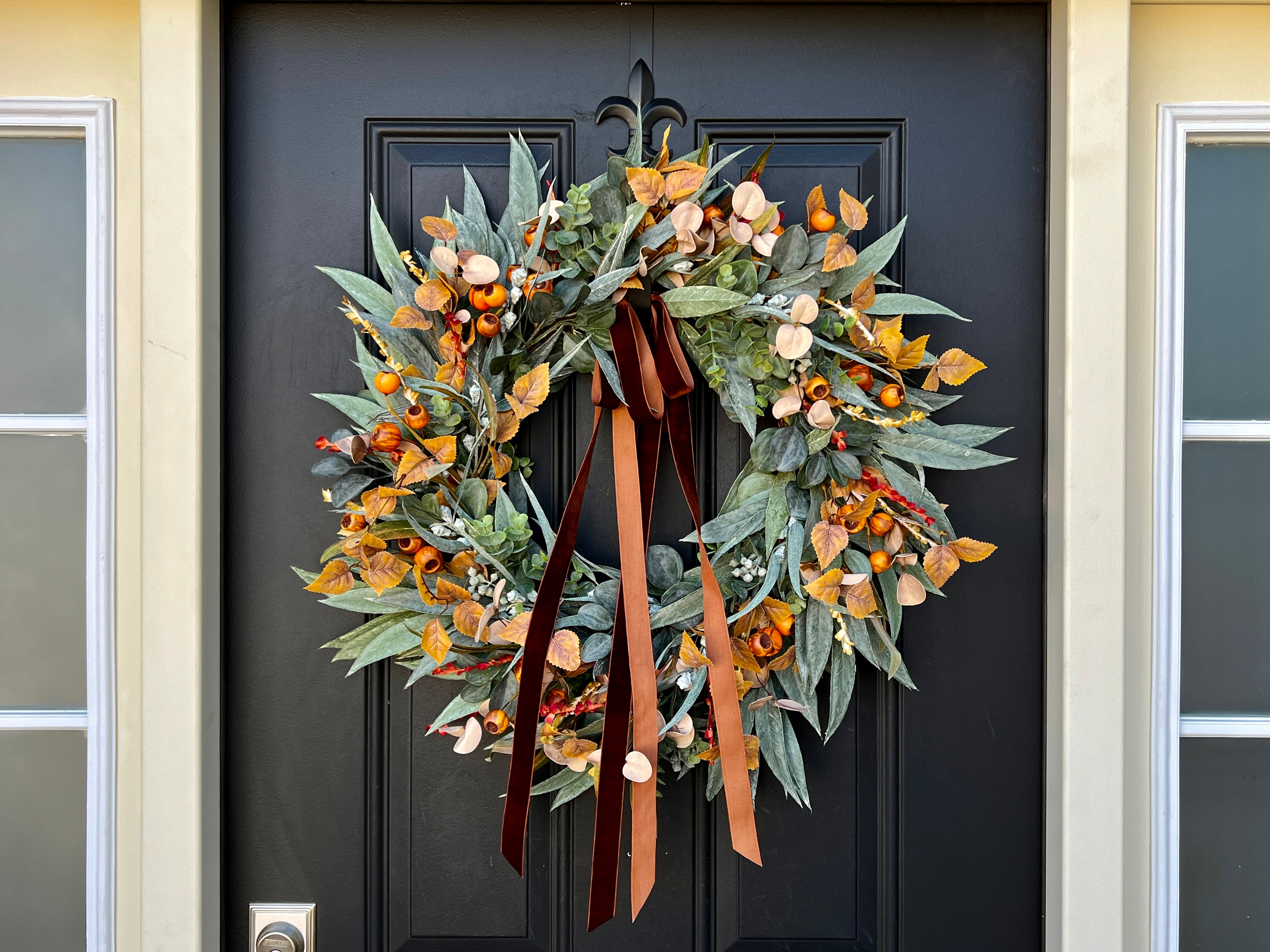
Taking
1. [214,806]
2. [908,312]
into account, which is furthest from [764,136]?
[214,806]

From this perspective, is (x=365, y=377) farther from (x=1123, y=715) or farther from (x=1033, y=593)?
(x=1123, y=715)

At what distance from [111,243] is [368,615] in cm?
54

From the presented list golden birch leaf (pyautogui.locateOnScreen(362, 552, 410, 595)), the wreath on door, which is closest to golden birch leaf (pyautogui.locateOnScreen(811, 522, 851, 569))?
the wreath on door

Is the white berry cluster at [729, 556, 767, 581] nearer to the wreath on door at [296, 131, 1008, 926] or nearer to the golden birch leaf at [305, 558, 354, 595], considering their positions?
the wreath on door at [296, 131, 1008, 926]

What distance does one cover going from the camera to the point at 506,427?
88cm

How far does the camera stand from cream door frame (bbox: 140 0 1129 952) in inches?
35.0

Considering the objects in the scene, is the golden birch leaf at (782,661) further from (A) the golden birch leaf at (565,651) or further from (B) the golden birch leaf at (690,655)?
(A) the golden birch leaf at (565,651)

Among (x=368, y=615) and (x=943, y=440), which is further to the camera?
(x=368, y=615)

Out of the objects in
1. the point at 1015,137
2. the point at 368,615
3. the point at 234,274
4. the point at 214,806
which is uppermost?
the point at 1015,137

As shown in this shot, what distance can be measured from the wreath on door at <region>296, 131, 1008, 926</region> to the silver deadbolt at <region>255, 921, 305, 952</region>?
12.9 inches

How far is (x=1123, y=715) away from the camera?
932mm

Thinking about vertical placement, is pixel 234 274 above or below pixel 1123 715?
above

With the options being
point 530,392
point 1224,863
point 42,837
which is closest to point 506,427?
point 530,392

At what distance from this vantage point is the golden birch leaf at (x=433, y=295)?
0.84 metres
